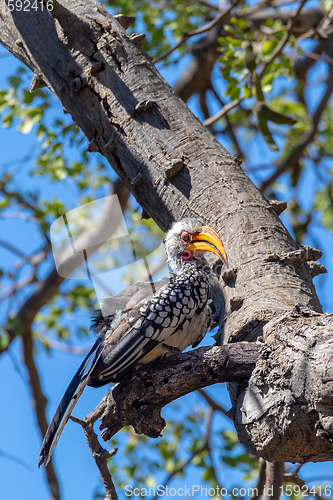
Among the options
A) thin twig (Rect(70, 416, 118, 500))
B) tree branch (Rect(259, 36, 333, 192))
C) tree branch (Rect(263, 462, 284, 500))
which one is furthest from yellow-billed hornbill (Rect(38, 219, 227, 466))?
tree branch (Rect(259, 36, 333, 192))

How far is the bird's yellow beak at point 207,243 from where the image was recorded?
300cm

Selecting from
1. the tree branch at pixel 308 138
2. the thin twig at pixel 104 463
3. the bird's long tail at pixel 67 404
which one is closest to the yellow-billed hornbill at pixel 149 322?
the bird's long tail at pixel 67 404

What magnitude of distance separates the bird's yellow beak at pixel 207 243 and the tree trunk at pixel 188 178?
46 mm

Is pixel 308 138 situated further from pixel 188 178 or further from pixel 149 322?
pixel 149 322

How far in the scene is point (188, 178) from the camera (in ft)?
10.3

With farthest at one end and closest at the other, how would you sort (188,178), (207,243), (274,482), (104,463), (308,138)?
(308,138) → (207,243) → (188,178) → (274,482) → (104,463)

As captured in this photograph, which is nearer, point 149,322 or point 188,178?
point 149,322

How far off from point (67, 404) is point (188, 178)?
4.81ft

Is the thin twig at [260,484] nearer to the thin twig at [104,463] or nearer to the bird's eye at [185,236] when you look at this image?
the thin twig at [104,463]

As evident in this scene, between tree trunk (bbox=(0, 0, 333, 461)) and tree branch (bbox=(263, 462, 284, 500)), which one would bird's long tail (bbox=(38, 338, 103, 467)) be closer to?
tree trunk (bbox=(0, 0, 333, 461))

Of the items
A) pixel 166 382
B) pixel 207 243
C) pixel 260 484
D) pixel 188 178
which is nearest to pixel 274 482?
pixel 260 484

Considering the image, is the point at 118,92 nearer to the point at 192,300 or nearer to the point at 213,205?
the point at 213,205

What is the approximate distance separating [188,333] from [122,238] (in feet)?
2.62

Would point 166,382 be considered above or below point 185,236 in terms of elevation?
below
